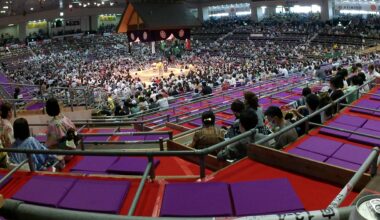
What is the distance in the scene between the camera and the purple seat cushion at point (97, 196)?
248cm

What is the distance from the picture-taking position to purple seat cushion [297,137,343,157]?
3.58 metres

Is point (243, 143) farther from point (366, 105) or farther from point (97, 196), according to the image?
point (366, 105)

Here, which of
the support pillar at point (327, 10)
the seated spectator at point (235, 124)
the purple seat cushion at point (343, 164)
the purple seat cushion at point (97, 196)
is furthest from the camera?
the support pillar at point (327, 10)

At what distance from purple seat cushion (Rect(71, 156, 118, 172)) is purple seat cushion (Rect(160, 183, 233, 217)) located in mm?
859

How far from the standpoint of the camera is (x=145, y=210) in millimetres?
2562

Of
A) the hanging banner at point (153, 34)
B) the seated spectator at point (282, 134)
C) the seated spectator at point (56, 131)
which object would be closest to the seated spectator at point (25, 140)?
the seated spectator at point (56, 131)

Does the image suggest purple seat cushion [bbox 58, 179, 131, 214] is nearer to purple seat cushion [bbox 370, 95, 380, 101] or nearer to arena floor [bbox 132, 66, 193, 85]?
purple seat cushion [bbox 370, 95, 380, 101]

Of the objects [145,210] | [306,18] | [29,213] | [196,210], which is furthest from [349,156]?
[306,18]

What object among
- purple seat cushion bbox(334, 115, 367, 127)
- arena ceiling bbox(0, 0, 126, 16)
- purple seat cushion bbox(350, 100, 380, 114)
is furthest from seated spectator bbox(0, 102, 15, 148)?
arena ceiling bbox(0, 0, 126, 16)

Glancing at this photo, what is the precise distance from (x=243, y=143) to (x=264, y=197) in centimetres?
107

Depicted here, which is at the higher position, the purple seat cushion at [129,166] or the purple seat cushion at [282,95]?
the purple seat cushion at [282,95]

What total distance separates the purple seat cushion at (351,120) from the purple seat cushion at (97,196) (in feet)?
10.2

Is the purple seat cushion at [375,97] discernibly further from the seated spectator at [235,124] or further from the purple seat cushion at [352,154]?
the seated spectator at [235,124]

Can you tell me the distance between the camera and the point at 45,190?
9.18 feet
